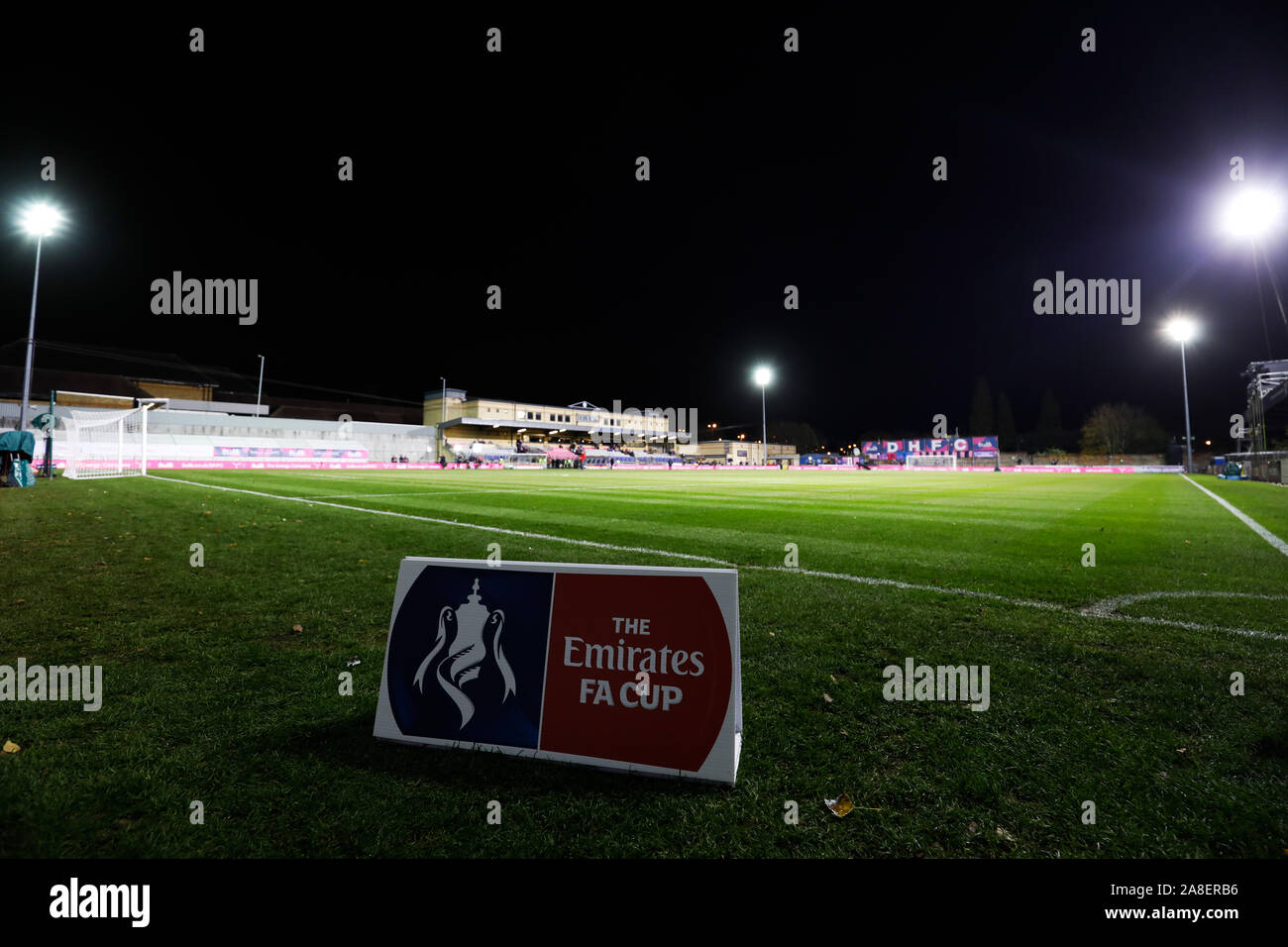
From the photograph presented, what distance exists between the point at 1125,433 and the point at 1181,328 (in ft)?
155

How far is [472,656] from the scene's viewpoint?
9.09 feet

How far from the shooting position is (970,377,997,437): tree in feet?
331

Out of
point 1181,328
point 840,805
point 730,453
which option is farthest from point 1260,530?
point 730,453

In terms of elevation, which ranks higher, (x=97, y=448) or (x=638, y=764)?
(x=97, y=448)

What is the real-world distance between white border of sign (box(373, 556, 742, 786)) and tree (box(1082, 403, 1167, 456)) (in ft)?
318

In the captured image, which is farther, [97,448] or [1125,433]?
[1125,433]

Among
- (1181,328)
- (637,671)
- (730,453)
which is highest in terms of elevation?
(1181,328)

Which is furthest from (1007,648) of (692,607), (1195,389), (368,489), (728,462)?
(1195,389)

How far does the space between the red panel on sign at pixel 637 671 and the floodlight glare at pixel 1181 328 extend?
54.5 m

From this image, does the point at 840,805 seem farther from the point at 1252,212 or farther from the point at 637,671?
the point at 1252,212

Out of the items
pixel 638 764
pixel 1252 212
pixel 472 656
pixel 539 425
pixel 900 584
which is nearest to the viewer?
pixel 638 764

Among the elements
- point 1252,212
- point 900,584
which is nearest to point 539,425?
point 1252,212

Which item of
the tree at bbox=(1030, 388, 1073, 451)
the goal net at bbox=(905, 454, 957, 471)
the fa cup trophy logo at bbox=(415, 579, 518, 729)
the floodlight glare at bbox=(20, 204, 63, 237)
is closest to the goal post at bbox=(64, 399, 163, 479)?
the floodlight glare at bbox=(20, 204, 63, 237)

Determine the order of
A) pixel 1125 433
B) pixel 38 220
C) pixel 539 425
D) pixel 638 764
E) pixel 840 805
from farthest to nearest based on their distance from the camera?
pixel 539 425 < pixel 1125 433 < pixel 38 220 < pixel 638 764 < pixel 840 805
